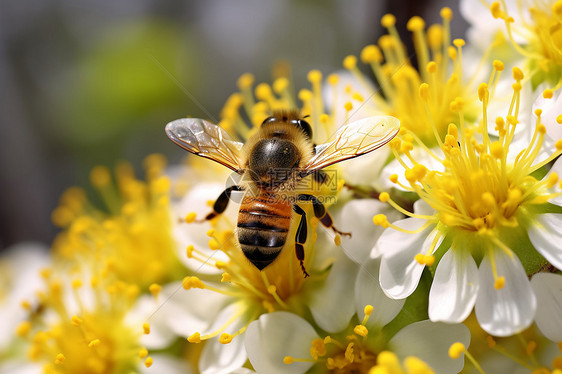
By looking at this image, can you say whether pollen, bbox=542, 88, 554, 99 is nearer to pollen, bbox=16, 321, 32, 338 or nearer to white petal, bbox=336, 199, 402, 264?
white petal, bbox=336, 199, 402, 264

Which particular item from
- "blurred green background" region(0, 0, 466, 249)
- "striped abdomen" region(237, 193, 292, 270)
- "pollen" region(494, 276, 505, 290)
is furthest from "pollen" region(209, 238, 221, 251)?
"blurred green background" region(0, 0, 466, 249)

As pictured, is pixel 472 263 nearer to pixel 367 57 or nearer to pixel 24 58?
pixel 367 57

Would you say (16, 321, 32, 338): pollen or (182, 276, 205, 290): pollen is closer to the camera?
(182, 276, 205, 290): pollen

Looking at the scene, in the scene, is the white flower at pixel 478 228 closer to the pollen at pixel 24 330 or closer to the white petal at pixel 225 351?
the white petal at pixel 225 351

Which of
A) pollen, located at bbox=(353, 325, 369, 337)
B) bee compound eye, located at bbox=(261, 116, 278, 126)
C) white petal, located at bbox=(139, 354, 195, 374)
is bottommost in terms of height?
white petal, located at bbox=(139, 354, 195, 374)

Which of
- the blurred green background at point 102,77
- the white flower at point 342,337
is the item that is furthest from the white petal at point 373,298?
the blurred green background at point 102,77

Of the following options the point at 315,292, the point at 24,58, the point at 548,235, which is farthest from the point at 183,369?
the point at 24,58
